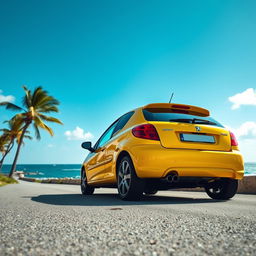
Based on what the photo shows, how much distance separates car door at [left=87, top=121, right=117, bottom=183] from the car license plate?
1.88 metres

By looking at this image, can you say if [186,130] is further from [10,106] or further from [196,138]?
[10,106]

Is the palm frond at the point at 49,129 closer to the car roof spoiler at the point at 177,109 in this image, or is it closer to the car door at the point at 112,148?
the car door at the point at 112,148

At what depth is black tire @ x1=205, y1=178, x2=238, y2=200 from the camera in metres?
4.64

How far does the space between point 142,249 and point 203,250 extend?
32cm

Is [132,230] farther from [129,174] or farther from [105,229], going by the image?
[129,174]

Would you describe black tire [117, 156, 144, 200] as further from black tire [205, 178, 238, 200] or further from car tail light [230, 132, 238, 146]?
car tail light [230, 132, 238, 146]

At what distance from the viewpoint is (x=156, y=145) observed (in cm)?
392

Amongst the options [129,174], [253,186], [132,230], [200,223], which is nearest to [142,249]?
[132,230]

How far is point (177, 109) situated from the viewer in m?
4.61

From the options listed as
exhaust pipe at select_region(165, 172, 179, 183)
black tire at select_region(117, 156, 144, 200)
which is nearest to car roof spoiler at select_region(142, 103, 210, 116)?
black tire at select_region(117, 156, 144, 200)

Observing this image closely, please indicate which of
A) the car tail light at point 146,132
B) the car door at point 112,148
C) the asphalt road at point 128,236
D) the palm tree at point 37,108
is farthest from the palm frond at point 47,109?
the asphalt road at point 128,236

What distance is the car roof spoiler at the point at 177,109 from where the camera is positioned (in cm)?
451

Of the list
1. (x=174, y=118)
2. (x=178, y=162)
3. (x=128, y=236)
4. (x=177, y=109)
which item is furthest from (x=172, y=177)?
(x=128, y=236)

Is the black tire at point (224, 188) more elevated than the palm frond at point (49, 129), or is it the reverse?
the palm frond at point (49, 129)
